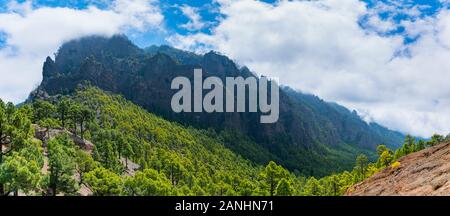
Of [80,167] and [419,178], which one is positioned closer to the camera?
[419,178]

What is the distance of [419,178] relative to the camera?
3297 centimetres

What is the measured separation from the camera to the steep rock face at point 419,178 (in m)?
27.9

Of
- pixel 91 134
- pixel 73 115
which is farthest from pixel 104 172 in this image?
pixel 91 134

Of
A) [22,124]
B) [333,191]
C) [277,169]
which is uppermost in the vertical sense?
[22,124]

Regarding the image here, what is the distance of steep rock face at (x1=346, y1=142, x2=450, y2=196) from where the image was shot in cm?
2786

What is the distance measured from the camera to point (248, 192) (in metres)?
94.9

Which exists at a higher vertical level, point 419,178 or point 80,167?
point 419,178

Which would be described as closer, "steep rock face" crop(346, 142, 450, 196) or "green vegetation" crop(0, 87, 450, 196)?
"steep rock face" crop(346, 142, 450, 196)

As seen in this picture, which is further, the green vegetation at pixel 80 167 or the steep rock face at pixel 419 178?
the green vegetation at pixel 80 167

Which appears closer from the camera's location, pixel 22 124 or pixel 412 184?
pixel 412 184

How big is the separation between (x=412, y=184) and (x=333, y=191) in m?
84.7
